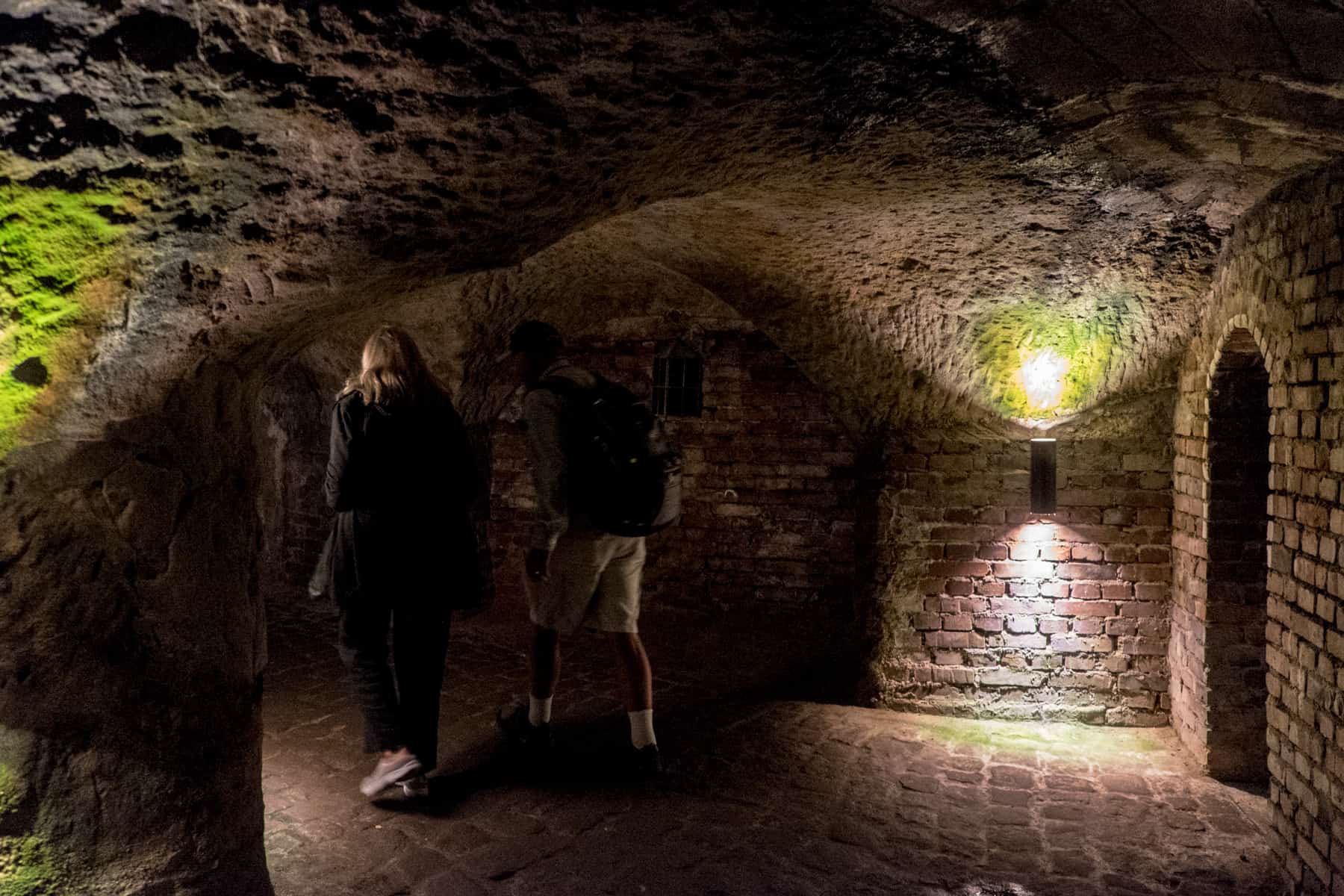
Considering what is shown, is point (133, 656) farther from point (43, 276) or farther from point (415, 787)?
point (415, 787)

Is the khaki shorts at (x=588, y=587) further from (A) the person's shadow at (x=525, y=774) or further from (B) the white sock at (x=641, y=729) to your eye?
(A) the person's shadow at (x=525, y=774)

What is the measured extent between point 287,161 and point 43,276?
1.84 feet

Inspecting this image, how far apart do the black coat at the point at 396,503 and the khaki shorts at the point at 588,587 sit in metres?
0.40

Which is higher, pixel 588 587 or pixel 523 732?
pixel 588 587

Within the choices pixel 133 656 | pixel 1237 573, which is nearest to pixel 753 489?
pixel 1237 573

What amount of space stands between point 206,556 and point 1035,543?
4.06 m

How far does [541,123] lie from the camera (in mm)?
2289

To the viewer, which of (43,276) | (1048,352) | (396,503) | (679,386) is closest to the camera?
(43,276)

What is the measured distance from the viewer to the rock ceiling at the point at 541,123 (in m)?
1.90

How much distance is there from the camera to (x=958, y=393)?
4961 millimetres

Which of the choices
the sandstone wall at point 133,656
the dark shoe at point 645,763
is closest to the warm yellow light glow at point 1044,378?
the dark shoe at point 645,763

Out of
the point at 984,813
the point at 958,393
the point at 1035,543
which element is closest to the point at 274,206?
the point at 984,813

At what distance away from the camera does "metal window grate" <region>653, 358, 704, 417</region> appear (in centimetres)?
711

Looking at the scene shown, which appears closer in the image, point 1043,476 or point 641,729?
point 641,729
